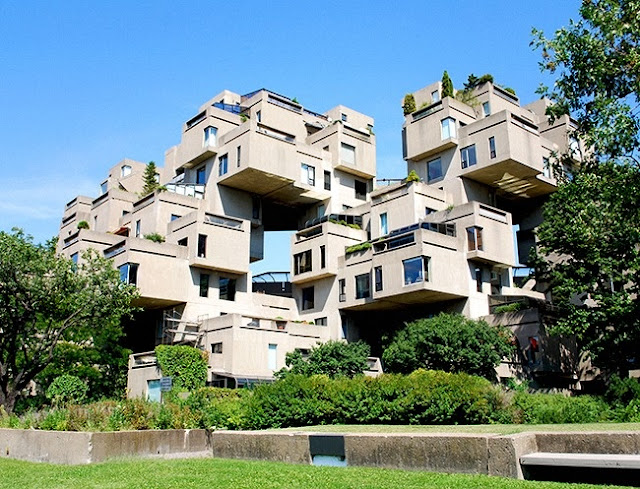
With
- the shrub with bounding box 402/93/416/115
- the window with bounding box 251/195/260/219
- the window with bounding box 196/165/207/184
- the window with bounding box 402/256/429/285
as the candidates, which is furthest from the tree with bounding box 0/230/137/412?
the shrub with bounding box 402/93/416/115

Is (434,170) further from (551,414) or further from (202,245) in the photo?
(551,414)

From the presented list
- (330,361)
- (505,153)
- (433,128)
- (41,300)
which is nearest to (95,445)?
(41,300)

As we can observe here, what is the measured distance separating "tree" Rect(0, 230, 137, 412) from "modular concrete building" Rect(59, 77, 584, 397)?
251 inches

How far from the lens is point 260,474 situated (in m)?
10.4

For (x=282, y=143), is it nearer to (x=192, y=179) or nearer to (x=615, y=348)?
(x=192, y=179)

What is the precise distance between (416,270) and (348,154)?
709 inches

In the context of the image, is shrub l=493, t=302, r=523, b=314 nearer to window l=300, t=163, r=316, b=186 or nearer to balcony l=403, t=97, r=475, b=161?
balcony l=403, t=97, r=475, b=161

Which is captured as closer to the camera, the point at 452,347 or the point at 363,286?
the point at 452,347

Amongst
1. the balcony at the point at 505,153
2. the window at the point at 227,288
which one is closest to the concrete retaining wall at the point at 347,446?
the window at the point at 227,288

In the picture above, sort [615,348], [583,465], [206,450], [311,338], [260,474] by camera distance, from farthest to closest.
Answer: [311,338], [615,348], [206,450], [260,474], [583,465]

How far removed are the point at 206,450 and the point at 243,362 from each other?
2153 centimetres

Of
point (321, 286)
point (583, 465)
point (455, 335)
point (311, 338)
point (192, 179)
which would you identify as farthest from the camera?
point (192, 179)

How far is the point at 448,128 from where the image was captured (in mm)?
48719

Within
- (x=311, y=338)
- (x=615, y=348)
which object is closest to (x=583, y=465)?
(x=615, y=348)
